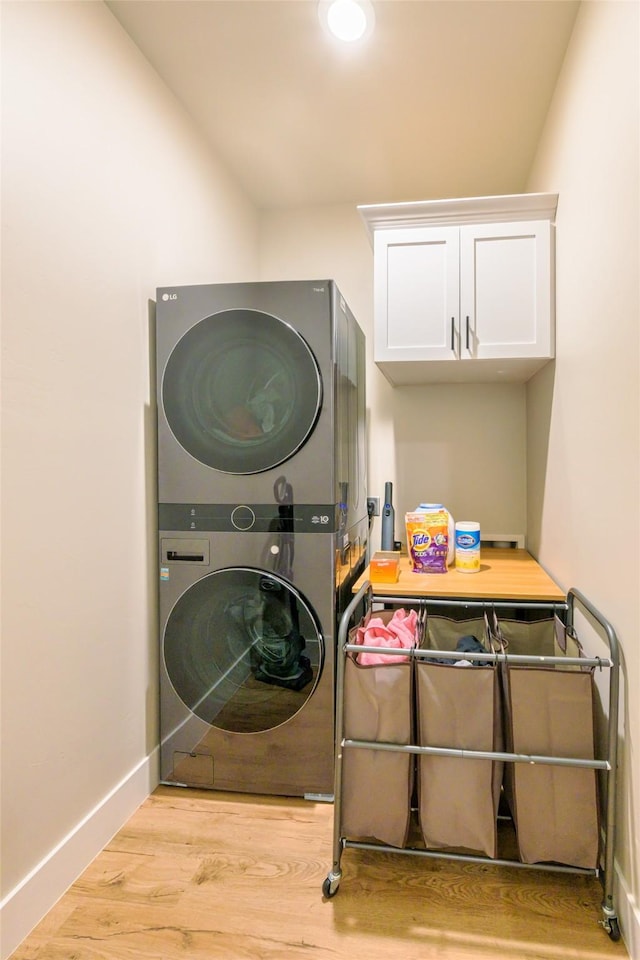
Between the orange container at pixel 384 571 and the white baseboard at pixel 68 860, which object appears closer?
the white baseboard at pixel 68 860

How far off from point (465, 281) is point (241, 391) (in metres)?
0.99

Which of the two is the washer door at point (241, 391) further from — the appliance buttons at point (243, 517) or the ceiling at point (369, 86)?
the ceiling at point (369, 86)

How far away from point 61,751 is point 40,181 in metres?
1.49

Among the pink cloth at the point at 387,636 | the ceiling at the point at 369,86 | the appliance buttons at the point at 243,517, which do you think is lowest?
the pink cloth at the point at 387,636

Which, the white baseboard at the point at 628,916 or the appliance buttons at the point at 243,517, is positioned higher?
the appliance buttons at the point at 243,517

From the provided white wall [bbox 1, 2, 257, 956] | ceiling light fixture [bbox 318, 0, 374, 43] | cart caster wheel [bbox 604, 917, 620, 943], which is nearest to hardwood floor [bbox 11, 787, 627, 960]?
cart caster wheel [bbox 604, 917, 620, 943]

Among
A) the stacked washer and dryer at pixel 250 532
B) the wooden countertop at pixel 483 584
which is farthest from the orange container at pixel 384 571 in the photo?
the stacked washer and dryer at pixel 250 532

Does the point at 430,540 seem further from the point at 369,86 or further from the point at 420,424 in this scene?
the point at 369,86

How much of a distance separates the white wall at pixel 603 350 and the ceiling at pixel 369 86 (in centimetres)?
22

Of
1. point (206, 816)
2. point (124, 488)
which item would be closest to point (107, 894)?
point (206, 816)

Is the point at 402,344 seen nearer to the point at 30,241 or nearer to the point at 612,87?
the point at 612,87

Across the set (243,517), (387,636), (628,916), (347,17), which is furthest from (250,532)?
(347,17)

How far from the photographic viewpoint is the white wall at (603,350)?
128 centimetres

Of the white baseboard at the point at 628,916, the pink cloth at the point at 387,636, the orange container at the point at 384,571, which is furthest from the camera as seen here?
the orange container at the point at 384,571
